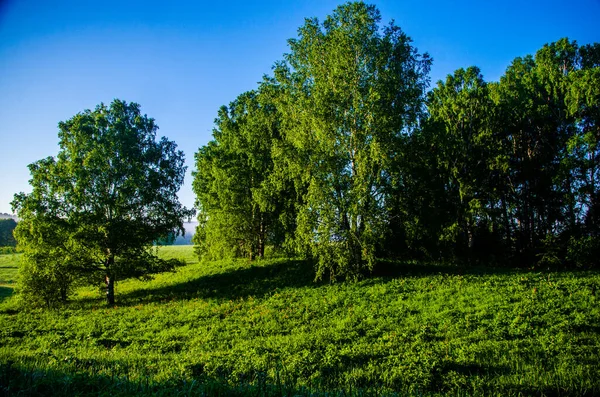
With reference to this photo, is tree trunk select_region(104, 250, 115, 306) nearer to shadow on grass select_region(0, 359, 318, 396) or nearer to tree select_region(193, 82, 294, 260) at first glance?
tree select_region(193, 82, 294, 260)

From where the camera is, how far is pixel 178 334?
13586mm

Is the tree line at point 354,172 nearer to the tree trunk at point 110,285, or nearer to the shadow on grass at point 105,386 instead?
the tree trunk at point 110,285

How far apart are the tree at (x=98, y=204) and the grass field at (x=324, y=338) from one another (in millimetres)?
2929

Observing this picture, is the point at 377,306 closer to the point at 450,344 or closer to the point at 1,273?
the point at 450,344

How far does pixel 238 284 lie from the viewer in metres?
22.5

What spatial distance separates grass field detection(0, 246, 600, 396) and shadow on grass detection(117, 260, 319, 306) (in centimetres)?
22

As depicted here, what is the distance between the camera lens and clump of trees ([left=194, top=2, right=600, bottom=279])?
64.7 feet

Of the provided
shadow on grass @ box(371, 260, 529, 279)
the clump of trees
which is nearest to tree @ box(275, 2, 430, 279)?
the clump of trees

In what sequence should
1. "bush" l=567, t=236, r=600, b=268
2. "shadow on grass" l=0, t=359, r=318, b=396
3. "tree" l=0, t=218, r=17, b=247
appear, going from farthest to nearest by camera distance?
"tree" l=0, t=218, r=17, b=247, "bush" l=567, t=236, r=600, b=268, "shadow on grass" l=0, t=359, r=318, b=396

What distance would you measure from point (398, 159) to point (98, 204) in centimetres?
2121

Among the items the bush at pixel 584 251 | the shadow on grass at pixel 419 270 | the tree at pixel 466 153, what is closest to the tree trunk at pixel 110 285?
the shadow on grass at pixel 419 270

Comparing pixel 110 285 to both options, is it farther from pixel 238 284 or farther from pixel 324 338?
pixel 324 338

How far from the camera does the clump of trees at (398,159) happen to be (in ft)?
64.7

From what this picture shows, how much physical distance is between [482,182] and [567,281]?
12849 millimetres
